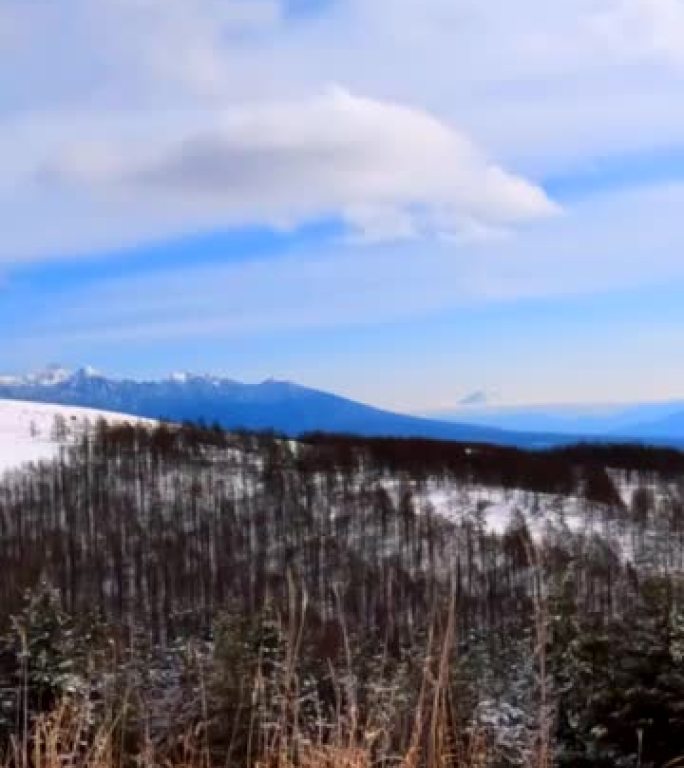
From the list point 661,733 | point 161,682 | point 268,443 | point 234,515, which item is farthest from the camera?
point 268,443

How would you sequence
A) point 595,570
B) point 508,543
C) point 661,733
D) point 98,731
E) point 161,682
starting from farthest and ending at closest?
point 508,543, point 595,570, point 661,733, point 161,682, point 98,731

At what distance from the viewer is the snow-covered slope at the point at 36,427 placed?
387 ft

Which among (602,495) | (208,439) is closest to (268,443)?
(208,439)

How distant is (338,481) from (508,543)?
2902 cm

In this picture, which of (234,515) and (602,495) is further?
(602,495)

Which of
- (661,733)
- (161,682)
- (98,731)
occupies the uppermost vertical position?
(98,731)

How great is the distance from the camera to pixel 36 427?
128 meters

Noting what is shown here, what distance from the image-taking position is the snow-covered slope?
11788 cm

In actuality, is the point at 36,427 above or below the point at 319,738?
above

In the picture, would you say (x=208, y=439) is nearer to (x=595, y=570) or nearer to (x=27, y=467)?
(x=27, y=467)

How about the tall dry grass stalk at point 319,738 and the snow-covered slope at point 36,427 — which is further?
the snow-covered slope at point 36,427

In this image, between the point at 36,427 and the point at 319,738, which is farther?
the point at 36,427

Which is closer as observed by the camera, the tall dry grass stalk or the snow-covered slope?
the tall dry grass stalk

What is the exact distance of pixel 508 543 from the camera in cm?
8262
